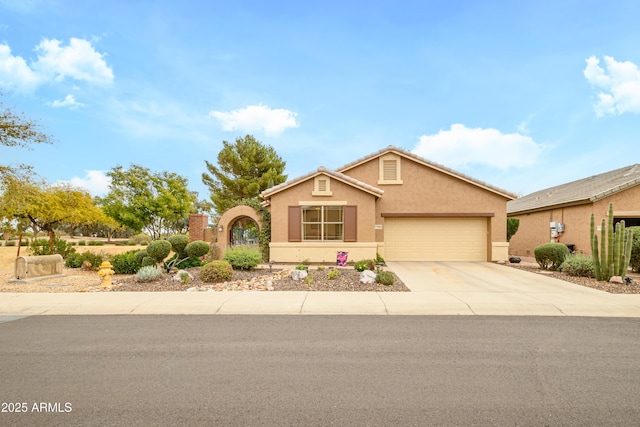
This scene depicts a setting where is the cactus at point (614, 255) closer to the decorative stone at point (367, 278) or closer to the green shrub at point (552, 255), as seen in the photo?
the green shrub at point (552, 255)

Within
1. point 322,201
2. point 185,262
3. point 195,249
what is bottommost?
point 185,262

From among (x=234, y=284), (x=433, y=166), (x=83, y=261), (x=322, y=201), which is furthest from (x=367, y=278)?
(x=83, y=261)

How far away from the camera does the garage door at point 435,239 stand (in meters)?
17.2

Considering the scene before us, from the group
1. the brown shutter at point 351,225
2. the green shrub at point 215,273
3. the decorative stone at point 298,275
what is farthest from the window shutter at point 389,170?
the green shrub at point 215,273

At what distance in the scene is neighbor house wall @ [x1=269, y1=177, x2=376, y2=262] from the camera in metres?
15.4

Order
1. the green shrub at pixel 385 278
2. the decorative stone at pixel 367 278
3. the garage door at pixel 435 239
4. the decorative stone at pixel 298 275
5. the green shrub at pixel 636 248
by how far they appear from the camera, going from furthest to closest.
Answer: the garage door at pixel 435 239, the green shrub at pixel 636 248, the decorative stone at pixel 298 275, the decorative stone at pixel 367 278, the green shrub at pixel 385 278

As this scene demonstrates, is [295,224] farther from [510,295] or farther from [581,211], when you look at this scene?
[581,211]

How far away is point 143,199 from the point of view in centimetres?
3284

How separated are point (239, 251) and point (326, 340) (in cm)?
809

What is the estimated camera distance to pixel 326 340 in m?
5.45

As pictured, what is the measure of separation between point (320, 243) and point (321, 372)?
1127cm

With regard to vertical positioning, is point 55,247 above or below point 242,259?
above

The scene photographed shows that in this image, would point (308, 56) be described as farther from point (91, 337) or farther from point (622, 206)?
point (622, 206)

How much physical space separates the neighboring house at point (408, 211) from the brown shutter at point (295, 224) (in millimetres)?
47
